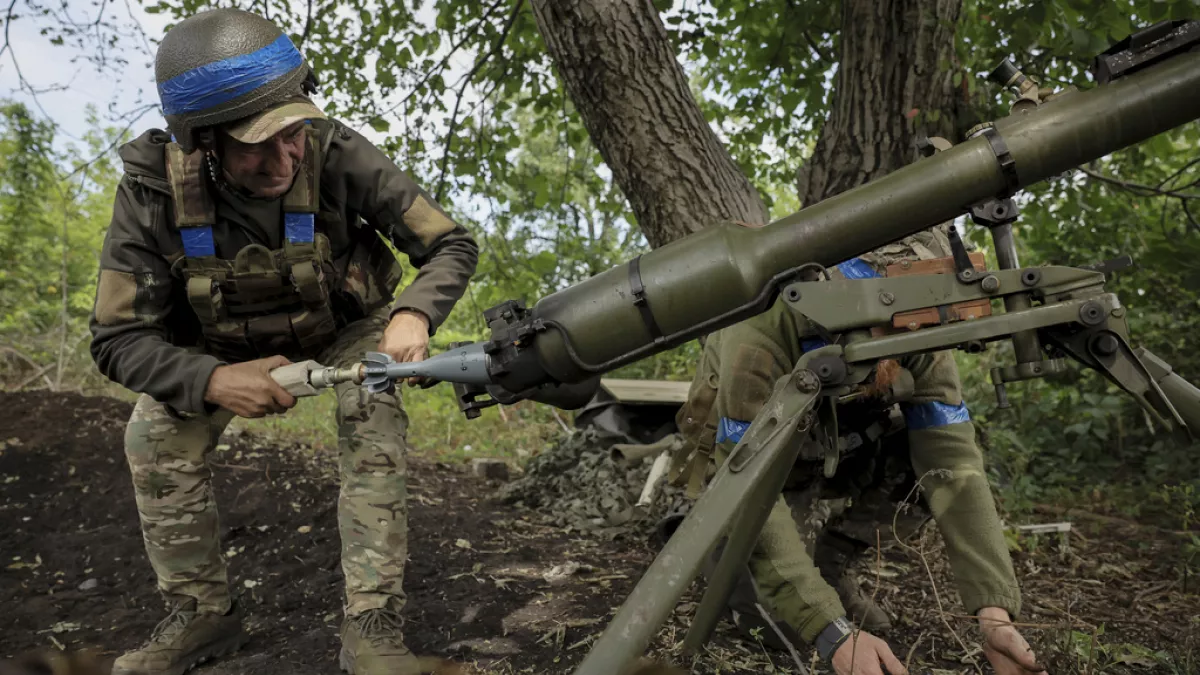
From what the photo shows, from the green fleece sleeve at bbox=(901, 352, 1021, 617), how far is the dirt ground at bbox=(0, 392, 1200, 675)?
0.47ft

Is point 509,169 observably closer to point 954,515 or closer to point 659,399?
point 659,399

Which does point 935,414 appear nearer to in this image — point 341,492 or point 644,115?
point 644,115

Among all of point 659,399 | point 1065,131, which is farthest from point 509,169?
point 1065,131

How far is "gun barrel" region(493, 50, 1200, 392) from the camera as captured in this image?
162cm

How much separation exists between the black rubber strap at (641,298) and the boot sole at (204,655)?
190cm

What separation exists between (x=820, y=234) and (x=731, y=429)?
0.75 m

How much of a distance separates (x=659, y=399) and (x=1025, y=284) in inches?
149

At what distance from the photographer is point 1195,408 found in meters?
1.67

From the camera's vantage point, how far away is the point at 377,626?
8.01ft

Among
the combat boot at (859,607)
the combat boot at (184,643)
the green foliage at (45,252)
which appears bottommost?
the combat boot at (859,607)

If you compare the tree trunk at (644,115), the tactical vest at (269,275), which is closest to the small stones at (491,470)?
the tree trunk at (644,115)

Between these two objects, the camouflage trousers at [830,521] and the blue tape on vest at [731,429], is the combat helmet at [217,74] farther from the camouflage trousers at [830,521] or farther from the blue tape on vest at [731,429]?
the camouflage trousers at [830,521]

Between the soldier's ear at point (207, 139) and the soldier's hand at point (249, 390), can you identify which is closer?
the soldier's hand at point (249, 390)

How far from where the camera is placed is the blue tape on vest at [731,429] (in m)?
2.34
